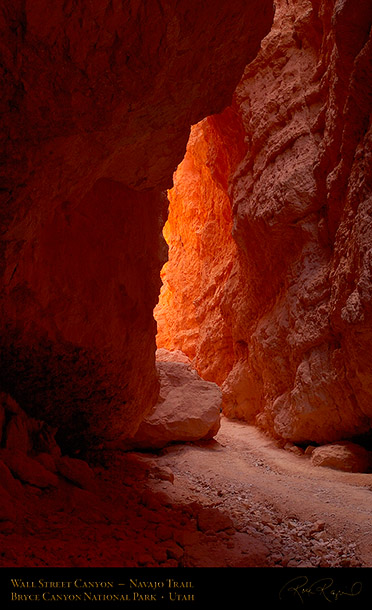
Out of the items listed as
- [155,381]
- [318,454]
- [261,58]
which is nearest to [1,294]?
[155,381]

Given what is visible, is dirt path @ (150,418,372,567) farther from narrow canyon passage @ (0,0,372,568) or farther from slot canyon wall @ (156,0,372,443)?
slot canyon wall @ (156,0,372,443)

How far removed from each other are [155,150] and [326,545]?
11.3 feet

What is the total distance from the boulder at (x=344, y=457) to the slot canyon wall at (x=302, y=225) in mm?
316

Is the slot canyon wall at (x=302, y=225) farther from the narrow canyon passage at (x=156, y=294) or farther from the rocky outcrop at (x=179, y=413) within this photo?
the rocky outcrop at (x=179, y=413)

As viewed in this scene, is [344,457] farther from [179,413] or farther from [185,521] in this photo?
[185,521]

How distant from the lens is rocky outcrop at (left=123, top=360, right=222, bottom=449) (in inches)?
266

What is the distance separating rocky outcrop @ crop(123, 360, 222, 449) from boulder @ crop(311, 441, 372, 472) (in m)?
1.97

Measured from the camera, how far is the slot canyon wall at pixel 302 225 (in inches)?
214

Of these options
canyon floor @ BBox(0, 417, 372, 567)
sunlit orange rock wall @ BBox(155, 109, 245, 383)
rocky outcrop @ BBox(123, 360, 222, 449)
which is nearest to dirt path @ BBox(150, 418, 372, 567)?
canyon floor @ BBox(0, 417, 372, 567)

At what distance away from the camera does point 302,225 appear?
7.39m

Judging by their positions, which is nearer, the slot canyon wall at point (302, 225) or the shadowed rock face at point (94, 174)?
the shadowed rock face at point (94, 174)

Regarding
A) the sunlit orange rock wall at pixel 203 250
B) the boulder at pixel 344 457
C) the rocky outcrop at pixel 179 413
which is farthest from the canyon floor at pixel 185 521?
the sunlit orange rock wall at pixel 203 250

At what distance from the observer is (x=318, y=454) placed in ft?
20.8

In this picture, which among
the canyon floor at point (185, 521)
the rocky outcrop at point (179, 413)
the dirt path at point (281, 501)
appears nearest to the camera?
the canyon floor at point (185, 521)
